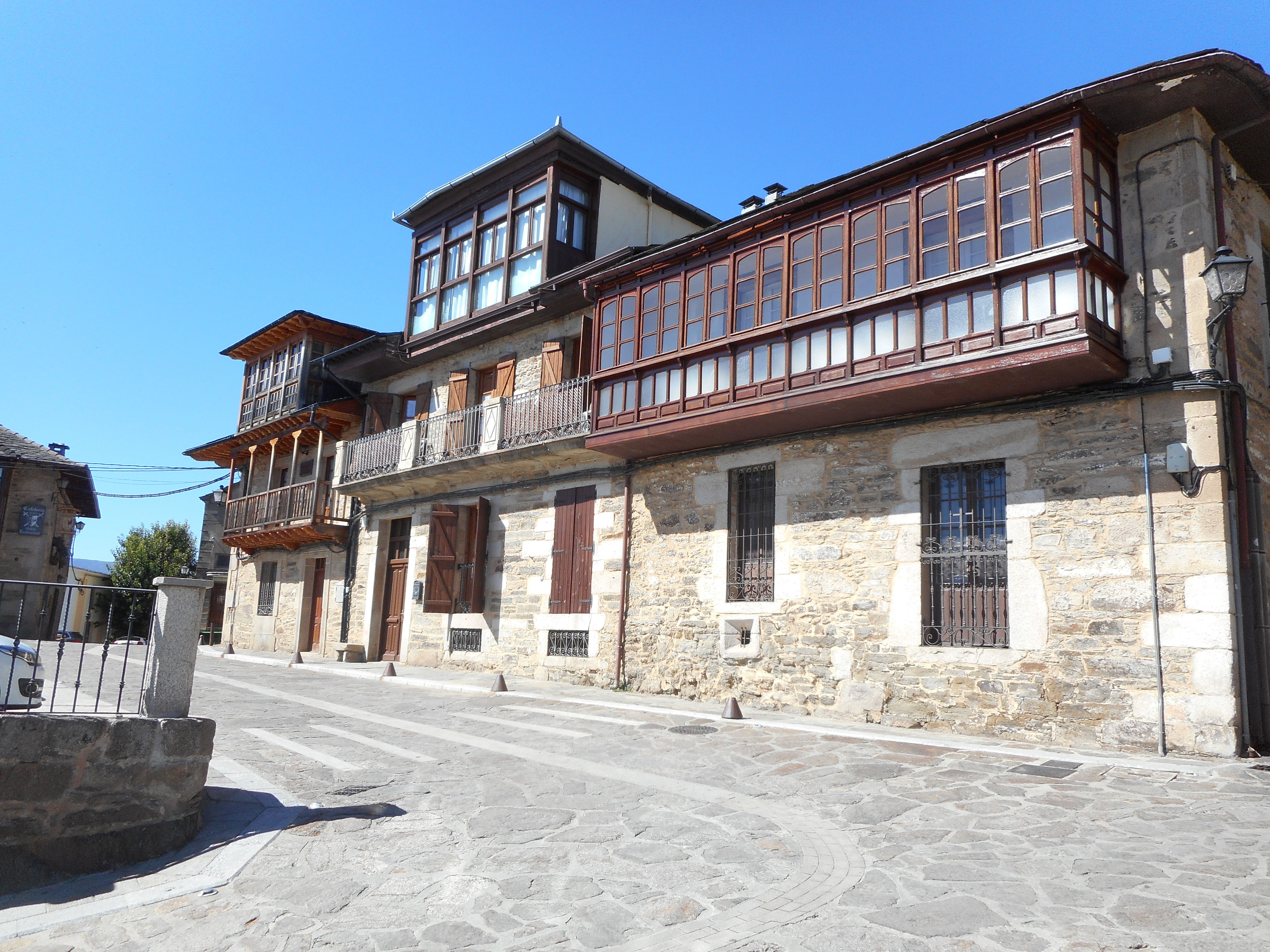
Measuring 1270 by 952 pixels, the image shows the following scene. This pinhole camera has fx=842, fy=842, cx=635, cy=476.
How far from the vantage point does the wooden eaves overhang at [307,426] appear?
2100 cm

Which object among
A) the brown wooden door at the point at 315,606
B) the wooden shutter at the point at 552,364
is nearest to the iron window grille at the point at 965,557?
the wooden shutter at the point at 552,364

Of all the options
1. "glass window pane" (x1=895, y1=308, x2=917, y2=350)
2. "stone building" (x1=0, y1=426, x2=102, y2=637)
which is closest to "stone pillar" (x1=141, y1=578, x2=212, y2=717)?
"glass window pane" (x1=895, y1=308, x2=917, y2=350)

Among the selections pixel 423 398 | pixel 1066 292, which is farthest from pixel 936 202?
pixel 423 398

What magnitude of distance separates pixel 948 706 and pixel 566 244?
1077 centimetres

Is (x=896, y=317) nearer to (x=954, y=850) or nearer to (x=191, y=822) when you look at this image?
(x=954, y=850)

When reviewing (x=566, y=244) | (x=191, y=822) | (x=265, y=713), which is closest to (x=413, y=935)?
(x=191, y=822)

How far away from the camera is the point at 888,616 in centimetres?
→ 998

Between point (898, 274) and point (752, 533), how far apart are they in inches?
159

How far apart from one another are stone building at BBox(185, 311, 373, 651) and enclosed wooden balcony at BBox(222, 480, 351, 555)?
3cm

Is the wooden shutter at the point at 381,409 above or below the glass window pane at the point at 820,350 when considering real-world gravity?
above

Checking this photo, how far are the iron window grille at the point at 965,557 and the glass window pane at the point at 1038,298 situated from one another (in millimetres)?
1762

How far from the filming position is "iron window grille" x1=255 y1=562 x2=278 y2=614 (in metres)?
23.4

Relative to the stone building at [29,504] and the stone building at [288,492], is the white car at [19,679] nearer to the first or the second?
the stone building at [288,492]

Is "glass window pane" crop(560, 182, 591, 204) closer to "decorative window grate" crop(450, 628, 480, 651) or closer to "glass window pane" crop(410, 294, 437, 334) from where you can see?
"glass window pane" crop(410, 294, 437, 334)
